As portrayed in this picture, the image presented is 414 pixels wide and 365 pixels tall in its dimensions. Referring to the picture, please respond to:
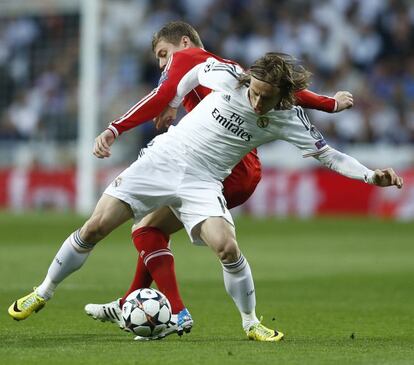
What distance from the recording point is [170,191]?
7.39 m

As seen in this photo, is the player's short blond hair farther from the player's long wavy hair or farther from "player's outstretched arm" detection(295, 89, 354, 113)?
"player's outstretched arm" detection(295, 89, 354, 113)

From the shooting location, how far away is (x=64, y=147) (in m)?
24.9

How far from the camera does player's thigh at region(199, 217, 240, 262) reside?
282 inches

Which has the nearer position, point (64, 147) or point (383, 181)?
point (383, 181)

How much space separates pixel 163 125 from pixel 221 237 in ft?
3.48

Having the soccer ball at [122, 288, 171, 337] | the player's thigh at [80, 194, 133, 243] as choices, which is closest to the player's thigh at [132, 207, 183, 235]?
the player's thigh at [80, 194, 133, 243]

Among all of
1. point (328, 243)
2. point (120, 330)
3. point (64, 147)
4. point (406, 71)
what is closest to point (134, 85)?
point (64, 147)

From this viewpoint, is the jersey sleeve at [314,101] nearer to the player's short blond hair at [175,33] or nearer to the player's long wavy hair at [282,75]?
the player's long wavy hair at [282,75]

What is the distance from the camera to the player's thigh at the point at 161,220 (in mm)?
7898

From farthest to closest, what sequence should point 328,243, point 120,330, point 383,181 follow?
point 328,243, point 120,330, point 383,181

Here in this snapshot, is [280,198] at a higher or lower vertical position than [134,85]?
lower

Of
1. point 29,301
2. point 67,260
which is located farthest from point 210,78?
point 29,301

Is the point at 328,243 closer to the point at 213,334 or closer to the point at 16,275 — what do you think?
the point at 16,275

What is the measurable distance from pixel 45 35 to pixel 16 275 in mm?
12670
